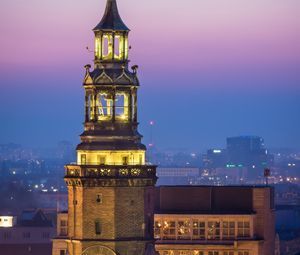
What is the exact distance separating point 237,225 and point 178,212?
3201 millimetres

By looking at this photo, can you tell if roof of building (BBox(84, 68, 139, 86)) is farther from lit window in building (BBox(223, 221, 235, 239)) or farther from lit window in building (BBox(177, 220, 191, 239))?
lit window in building (BBox(177, 220, 191, 239))

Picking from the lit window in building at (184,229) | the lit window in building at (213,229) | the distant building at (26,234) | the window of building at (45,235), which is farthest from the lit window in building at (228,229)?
the window of building at (45,235)

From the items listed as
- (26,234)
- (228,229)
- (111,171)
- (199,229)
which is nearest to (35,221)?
(26,234)

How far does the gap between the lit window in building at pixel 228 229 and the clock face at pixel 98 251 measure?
1613cm

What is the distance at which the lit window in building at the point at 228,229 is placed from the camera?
102188 mm

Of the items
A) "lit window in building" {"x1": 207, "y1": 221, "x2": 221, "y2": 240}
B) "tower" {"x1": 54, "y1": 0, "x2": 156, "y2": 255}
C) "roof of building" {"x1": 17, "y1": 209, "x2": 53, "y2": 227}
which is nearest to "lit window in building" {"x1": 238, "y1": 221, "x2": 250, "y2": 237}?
"lit window in building" {"x1": 207, "y1": 221, "x2": 221, "y2": 240}

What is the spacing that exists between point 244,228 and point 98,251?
16.5m

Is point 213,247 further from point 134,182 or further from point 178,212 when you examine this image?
point 134,182

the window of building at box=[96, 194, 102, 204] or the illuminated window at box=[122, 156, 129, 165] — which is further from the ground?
the illuminated window at box=[122, 156, 129, 165]

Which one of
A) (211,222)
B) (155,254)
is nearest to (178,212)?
(211,222)

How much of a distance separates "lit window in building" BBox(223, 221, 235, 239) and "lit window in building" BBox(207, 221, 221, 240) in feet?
0.99

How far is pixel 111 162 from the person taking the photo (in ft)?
285

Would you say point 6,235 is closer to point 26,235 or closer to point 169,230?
point 26,235

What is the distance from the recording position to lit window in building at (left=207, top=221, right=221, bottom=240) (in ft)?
336
